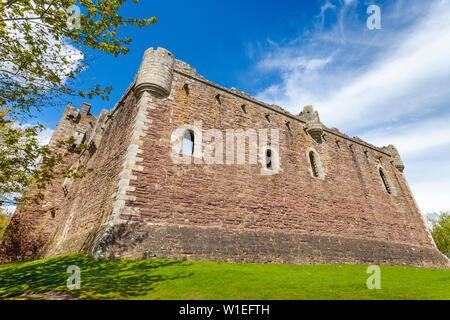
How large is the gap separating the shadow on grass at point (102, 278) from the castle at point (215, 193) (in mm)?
564

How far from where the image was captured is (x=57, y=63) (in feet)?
21.3

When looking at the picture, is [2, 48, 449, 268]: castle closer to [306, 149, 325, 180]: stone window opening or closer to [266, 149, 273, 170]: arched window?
[306, 149, 325, 180]: stone window opening

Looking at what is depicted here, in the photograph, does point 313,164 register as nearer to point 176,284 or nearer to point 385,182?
point 385,182

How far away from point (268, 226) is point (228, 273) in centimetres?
431

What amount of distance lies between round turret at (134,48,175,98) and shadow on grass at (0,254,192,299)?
645 cm

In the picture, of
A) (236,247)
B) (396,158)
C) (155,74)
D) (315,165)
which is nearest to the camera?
(236,247)

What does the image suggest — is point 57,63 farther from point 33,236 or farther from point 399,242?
point 399,242

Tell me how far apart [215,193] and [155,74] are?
17.9 feet

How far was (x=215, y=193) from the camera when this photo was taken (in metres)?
9.45

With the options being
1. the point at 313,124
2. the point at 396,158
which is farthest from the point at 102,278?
the point at 396,158

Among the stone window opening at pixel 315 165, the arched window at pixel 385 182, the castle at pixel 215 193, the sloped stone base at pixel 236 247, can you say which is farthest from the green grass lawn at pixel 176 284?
the arched window at pixel 385 182

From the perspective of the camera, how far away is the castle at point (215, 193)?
25.8 feet

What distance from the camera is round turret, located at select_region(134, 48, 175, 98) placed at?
31.9ft

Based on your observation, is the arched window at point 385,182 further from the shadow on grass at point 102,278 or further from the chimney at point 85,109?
the chimney at point 85,109
